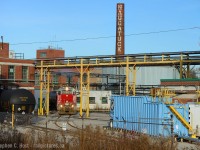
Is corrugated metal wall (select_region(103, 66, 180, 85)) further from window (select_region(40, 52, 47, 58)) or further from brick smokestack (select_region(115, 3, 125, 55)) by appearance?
window (select_region(40, 52, 47, 58))

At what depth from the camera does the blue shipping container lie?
75.3ft

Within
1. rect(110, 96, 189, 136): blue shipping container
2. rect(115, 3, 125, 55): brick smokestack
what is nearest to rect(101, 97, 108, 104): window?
rect(115, 3, 125, 55): brick smokestack

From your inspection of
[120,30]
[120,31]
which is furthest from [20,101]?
[120,30]

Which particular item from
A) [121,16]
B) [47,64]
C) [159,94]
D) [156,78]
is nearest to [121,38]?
[121,16]

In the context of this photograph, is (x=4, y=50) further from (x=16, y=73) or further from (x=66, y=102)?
(x=66, y=102)

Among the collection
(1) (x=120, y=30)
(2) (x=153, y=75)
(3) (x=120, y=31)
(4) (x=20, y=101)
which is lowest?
(4) (x=20, y=101)

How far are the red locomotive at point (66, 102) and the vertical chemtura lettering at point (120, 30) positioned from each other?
19.2 meters

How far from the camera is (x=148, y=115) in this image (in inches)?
958

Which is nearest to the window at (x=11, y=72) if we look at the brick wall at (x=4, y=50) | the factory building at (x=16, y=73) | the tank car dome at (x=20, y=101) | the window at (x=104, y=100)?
the factory building at (x=16, y=73)

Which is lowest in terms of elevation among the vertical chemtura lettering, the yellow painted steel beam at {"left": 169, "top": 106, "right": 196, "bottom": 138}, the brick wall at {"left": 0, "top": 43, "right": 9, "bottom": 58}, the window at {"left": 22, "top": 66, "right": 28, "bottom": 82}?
the yellow painted steel beam at {"left": 169, "top": 106, "right": 196, "bottom": 138}

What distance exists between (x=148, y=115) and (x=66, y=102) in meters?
20.9

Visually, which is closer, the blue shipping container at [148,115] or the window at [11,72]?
the blue shipping container at [148,115]

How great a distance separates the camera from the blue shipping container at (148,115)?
22953 millimetres

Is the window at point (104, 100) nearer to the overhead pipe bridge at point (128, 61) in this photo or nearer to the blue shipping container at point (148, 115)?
the overhead pipe bridge at point (128, 61)
